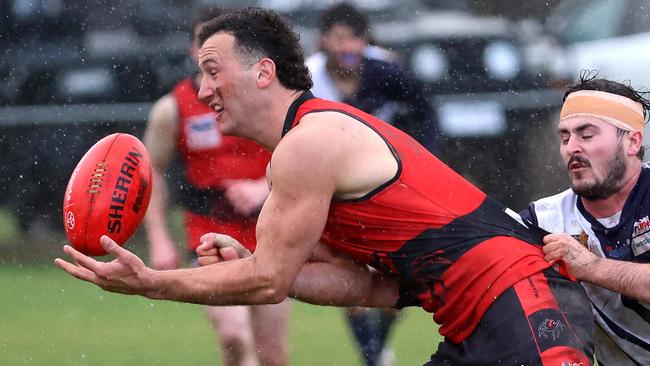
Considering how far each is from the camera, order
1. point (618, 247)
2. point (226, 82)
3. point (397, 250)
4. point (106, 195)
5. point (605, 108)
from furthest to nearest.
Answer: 1. point (605, 108)
2. point (618, 247)
3. point (106, 195)
4. point (226, 82)
5. point (397, 250)

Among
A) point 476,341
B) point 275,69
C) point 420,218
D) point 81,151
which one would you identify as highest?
point 81,151

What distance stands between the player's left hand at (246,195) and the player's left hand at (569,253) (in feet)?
6.70

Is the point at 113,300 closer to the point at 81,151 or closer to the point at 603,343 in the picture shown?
the point at 81,151

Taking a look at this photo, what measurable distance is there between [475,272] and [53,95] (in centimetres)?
754

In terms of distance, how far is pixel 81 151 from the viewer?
10.3 metres

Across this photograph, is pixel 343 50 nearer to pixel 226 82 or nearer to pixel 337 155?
pixel 226 82

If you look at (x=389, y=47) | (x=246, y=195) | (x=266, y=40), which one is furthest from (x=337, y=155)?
(x=389, y=47)

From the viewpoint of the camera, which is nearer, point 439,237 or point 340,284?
point 439,237

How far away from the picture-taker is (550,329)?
138 inches

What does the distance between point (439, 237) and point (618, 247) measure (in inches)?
33.7

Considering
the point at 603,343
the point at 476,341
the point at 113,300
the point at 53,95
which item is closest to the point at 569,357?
the point at 476,341

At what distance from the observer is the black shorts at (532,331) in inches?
137

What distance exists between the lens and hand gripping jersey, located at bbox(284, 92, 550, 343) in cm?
355

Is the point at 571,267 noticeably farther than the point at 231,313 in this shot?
No
